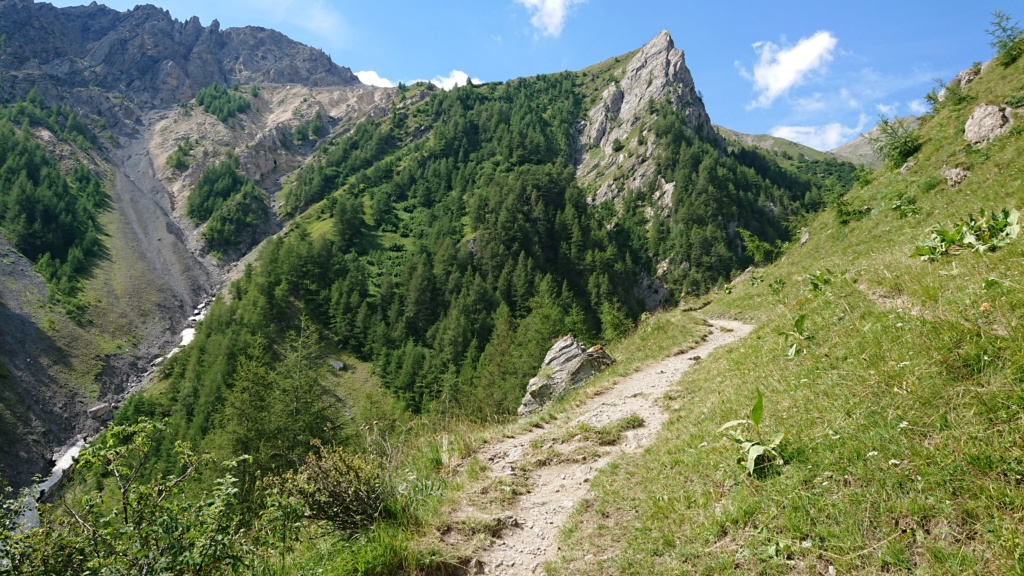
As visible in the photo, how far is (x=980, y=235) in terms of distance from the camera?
5289 mm

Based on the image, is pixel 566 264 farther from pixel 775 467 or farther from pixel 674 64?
pixel 674 64

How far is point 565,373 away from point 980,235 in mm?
13700

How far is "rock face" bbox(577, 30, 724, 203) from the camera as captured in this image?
136 m

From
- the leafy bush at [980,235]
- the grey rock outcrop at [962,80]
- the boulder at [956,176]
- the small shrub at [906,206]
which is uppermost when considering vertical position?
the grey rock outcrop at [962,80]

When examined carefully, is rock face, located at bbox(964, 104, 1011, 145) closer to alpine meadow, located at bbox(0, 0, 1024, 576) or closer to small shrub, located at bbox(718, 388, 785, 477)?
alpine meadow, located at bbox(0, 0, 1024, 576)

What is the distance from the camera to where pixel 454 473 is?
8180 millimetres

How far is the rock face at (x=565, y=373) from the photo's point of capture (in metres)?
17.0

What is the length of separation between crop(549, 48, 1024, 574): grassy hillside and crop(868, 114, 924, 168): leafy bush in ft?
65.1

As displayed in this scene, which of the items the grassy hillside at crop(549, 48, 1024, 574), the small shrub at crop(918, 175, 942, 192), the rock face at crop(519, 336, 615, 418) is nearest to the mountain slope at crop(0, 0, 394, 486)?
the rock face at crop(519, 336, 615, 418)

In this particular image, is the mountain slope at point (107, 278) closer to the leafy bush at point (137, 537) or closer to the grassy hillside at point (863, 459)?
the leafy bush at point (137, 537)

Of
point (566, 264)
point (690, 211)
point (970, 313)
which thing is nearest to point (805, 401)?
point (970, 313)

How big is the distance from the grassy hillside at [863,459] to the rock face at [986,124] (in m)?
15.5

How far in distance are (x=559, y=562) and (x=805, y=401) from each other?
3642 mm

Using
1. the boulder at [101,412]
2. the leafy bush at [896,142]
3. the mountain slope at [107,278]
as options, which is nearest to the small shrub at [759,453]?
the leafy bush at [896,142]
